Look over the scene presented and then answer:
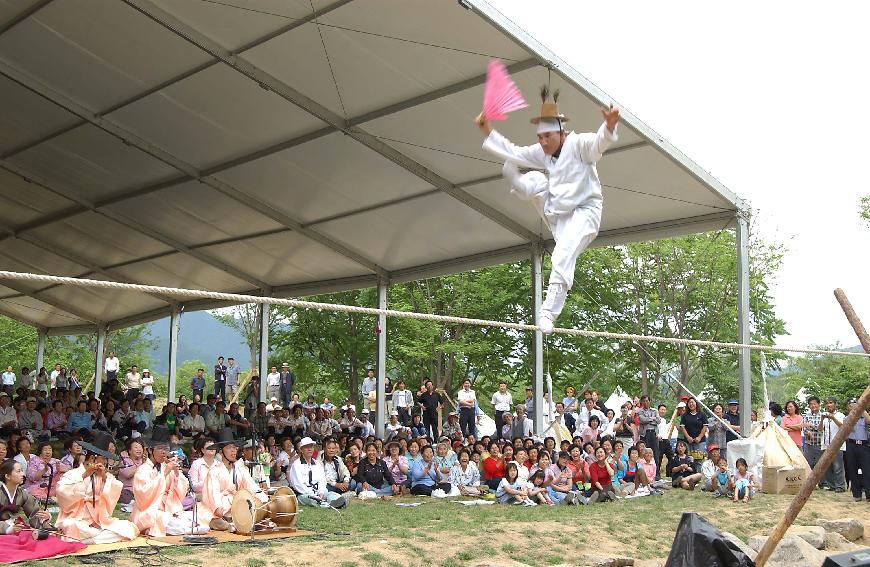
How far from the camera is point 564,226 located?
4930 mm

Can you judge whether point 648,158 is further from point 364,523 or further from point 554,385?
point 554,385

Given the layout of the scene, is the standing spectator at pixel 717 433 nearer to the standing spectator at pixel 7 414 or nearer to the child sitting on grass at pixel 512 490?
the child sitting on grass at pixel 512 490

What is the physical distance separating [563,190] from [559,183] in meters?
0.05

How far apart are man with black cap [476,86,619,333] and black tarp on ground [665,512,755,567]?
1207 millimetres

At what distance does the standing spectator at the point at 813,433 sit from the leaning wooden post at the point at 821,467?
5.61m

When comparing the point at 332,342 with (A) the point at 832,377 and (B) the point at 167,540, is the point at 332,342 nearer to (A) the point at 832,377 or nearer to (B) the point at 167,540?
(A) the point at 832,377

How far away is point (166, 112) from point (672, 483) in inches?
294

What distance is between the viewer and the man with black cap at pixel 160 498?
7340mm

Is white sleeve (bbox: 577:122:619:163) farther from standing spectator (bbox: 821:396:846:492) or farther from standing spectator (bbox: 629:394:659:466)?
standing spectator (bbox: 629:394:659:466)

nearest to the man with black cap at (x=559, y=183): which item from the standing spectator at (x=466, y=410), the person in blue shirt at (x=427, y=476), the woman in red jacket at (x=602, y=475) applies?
the woman in red jacket at (x=602, y=475)

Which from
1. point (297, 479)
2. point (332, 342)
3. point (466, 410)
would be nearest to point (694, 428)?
point (466, 410)

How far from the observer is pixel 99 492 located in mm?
7062

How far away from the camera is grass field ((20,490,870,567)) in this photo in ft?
21.7

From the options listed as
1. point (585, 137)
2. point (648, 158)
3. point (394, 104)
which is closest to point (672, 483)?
point (648, 158)
